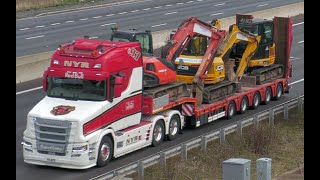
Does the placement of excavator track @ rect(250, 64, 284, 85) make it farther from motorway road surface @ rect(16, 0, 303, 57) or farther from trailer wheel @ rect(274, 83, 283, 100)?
motorway road surface @ rect(16, 0, 303, 57)

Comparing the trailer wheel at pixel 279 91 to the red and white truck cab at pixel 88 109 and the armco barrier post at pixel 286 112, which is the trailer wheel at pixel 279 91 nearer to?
the armco barrier post at pixel 286 112

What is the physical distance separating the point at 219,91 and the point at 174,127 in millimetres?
3365

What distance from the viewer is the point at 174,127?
25766 millimetres

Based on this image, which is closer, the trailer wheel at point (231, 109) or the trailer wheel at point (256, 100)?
the trailer wheel at point (231, 109)

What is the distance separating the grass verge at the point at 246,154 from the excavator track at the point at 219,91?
207 cm

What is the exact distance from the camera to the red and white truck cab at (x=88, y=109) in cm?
2177

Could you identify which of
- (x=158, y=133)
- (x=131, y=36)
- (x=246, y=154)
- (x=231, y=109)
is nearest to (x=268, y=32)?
(x=231, y=109)

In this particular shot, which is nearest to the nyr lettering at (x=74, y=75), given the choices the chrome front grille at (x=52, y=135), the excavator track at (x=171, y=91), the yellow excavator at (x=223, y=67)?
the chrome front grille at (x=52, y=135)

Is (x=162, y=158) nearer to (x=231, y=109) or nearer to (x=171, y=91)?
(x=171, y=91)

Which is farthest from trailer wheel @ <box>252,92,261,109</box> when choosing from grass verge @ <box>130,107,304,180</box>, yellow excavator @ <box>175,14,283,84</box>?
grass verge @ <box>130,107,304,180</box>

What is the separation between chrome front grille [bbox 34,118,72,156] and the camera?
21.7m

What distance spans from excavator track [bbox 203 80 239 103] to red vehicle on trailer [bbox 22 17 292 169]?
105 inches

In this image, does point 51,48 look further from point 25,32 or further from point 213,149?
point 213,149
